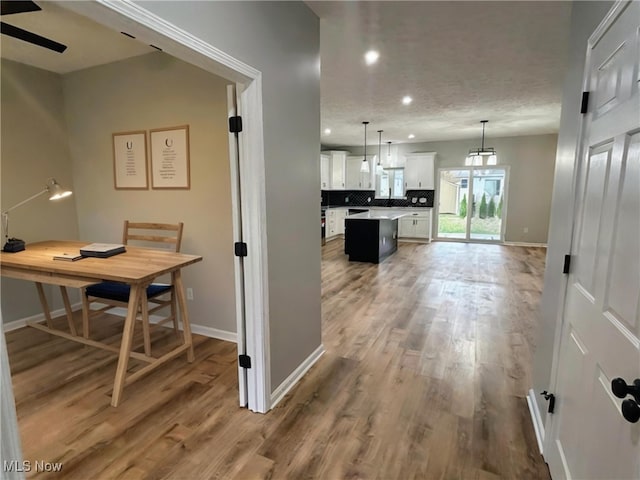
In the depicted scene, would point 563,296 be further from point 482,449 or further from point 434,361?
point 434,361

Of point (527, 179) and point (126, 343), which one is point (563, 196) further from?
point (527, 179)

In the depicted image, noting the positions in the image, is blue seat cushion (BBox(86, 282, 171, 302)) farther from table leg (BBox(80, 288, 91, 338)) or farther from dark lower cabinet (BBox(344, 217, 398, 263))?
dark lower cabinet (BBox(344, 217, 398, 263))

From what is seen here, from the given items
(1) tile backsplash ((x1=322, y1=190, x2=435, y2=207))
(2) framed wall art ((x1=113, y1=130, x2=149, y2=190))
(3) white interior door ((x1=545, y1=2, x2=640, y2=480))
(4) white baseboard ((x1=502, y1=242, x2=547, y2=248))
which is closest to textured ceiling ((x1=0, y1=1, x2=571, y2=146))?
(2) framed wall art ((x1=113, y1=130, x2=149, y2=190))

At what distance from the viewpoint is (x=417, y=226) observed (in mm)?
8766

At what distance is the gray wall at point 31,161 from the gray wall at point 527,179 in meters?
7.96

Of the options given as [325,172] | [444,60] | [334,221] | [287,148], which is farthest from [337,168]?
[287,148]

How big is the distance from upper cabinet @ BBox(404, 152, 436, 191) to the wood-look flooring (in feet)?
18.0

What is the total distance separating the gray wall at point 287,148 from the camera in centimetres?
173

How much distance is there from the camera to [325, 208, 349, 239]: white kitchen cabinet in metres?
8.93

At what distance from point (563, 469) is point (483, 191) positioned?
25.7ft

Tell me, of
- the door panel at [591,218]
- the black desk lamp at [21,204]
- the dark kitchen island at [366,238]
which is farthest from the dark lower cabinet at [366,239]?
the door panel at [591,218]

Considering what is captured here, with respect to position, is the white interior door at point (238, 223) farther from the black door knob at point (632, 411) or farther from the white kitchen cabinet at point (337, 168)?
the white kitchen cabinet at point (337, 168)

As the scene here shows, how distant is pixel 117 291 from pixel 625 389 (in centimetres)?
291

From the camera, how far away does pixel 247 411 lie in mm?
2094
